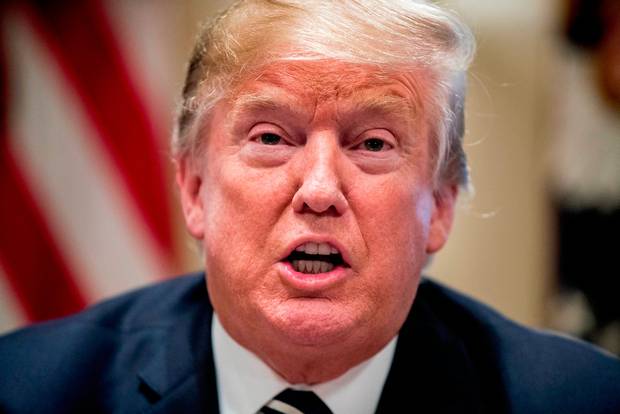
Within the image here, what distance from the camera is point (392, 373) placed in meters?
1.38

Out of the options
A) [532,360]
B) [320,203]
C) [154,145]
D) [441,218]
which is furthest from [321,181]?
[154,145]

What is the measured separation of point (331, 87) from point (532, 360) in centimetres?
73

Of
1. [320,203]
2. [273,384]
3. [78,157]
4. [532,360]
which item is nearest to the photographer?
[320,203]

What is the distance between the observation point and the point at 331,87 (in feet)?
Result: 3.84

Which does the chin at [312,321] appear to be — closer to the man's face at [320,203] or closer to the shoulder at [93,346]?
the man's face at [320,203]

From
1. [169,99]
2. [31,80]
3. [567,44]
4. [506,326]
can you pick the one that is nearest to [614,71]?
[567,44]

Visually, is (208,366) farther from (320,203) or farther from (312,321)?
(320,203)

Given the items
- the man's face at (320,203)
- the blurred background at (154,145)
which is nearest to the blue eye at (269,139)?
the man's face at (320,203)

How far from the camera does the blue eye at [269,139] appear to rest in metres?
1.23

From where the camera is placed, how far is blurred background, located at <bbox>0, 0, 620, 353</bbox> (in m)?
2.57

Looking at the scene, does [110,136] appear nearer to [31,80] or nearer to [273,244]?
[31,80]

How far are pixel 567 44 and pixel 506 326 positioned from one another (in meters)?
1.52

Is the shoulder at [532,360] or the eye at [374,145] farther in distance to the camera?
the shoulder at [532,360]

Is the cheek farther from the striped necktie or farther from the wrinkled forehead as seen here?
the striped necktie
